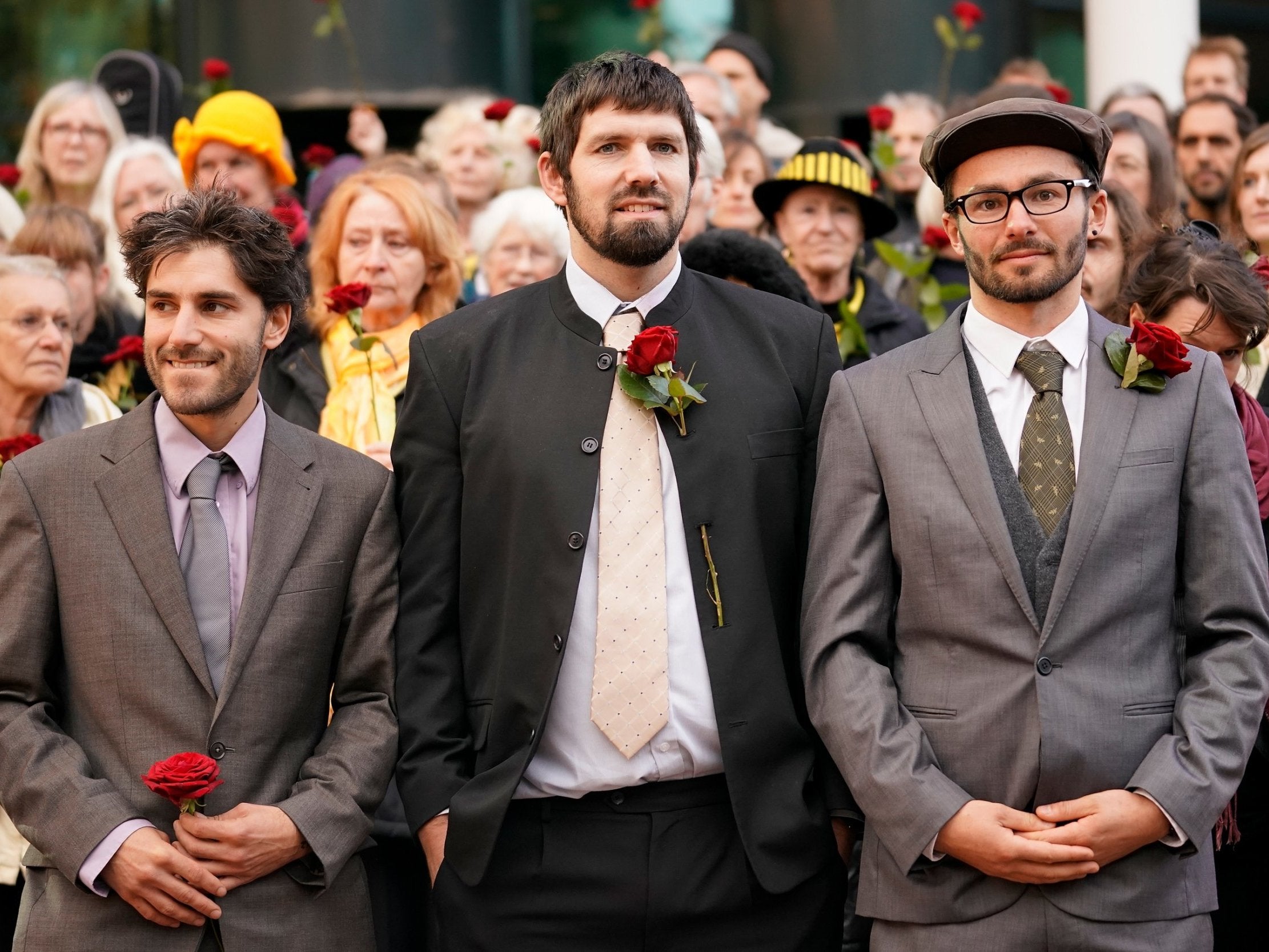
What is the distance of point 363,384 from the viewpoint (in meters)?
5.36

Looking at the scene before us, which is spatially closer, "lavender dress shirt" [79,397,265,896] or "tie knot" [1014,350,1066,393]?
"tie knot" [1014,350,1066,393]

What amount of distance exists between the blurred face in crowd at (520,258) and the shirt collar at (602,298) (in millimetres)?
1881

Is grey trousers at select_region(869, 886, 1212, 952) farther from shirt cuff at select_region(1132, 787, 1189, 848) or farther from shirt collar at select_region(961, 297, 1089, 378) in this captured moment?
shirt collar at select_region(961, 297, 1089, 378)

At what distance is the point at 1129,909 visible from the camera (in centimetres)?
347

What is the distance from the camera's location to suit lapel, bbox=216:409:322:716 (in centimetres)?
375

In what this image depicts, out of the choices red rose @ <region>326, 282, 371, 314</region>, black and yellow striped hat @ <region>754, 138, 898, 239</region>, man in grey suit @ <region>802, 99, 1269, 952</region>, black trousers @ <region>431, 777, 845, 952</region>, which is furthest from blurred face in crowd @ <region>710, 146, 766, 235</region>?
black trousers @ <region>431, 777, 845, 952</region>

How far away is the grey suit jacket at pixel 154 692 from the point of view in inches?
143

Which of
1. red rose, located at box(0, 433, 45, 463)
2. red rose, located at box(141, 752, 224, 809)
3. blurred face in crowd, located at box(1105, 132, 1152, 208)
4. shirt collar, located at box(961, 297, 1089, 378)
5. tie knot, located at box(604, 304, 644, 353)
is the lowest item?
red rose, located at box(141, 752, 224, 809)

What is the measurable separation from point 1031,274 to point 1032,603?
28.7 inches

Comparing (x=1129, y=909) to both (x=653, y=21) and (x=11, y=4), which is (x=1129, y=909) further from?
(x=11, y=4)

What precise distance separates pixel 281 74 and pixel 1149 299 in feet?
23.1

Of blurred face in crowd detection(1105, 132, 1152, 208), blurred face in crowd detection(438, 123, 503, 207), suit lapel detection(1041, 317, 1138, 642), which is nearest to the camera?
suit lapel detection(1041, 317, 1138, 642)

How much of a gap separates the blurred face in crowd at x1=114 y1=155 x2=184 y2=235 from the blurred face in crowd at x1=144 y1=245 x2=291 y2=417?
303 centimetres

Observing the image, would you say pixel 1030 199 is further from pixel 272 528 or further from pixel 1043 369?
pixel 272 528
